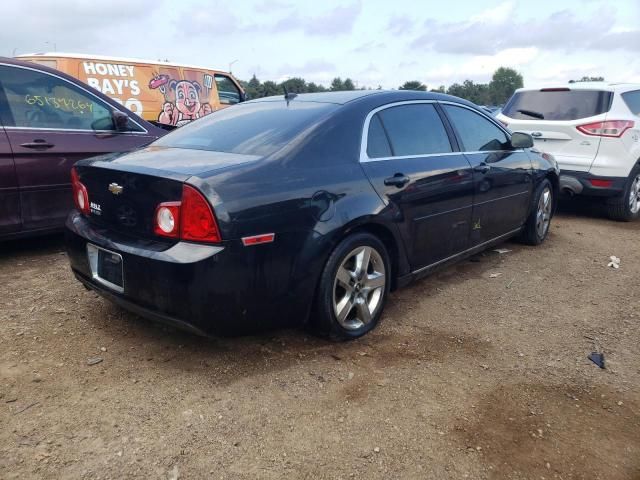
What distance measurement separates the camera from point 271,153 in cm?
299

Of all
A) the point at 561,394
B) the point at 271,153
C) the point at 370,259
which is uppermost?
the point at 271,153

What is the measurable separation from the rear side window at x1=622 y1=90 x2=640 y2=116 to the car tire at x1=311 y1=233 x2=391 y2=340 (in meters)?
5.06

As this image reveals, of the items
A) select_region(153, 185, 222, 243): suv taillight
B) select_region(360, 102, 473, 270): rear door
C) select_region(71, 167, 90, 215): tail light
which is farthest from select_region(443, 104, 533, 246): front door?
select_region(71, 167, 90, 215): tail light

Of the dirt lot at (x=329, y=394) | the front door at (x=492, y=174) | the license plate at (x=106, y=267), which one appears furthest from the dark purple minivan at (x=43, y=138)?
the front door at (x=492, y=174)

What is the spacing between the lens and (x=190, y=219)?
264 cm

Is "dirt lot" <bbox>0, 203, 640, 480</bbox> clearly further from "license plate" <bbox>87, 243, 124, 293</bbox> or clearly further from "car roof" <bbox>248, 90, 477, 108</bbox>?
"car roof" <bbox>248, 90, 477, 108</bbox>

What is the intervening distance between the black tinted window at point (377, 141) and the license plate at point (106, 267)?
5.41ft

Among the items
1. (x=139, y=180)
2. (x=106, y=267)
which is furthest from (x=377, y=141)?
(x=106, y=267)

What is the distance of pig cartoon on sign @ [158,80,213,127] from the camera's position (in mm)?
10328

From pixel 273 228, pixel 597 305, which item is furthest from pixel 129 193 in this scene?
pixel 597 305

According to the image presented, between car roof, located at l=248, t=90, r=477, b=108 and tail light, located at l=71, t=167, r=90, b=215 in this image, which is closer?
tail light, located at l=71, t=167, r=90, b=215

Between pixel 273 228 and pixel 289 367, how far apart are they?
0.82 m

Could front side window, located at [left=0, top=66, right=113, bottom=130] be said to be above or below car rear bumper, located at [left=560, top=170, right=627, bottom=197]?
above

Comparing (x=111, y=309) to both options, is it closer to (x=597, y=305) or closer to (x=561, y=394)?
(x=561, y=394)
